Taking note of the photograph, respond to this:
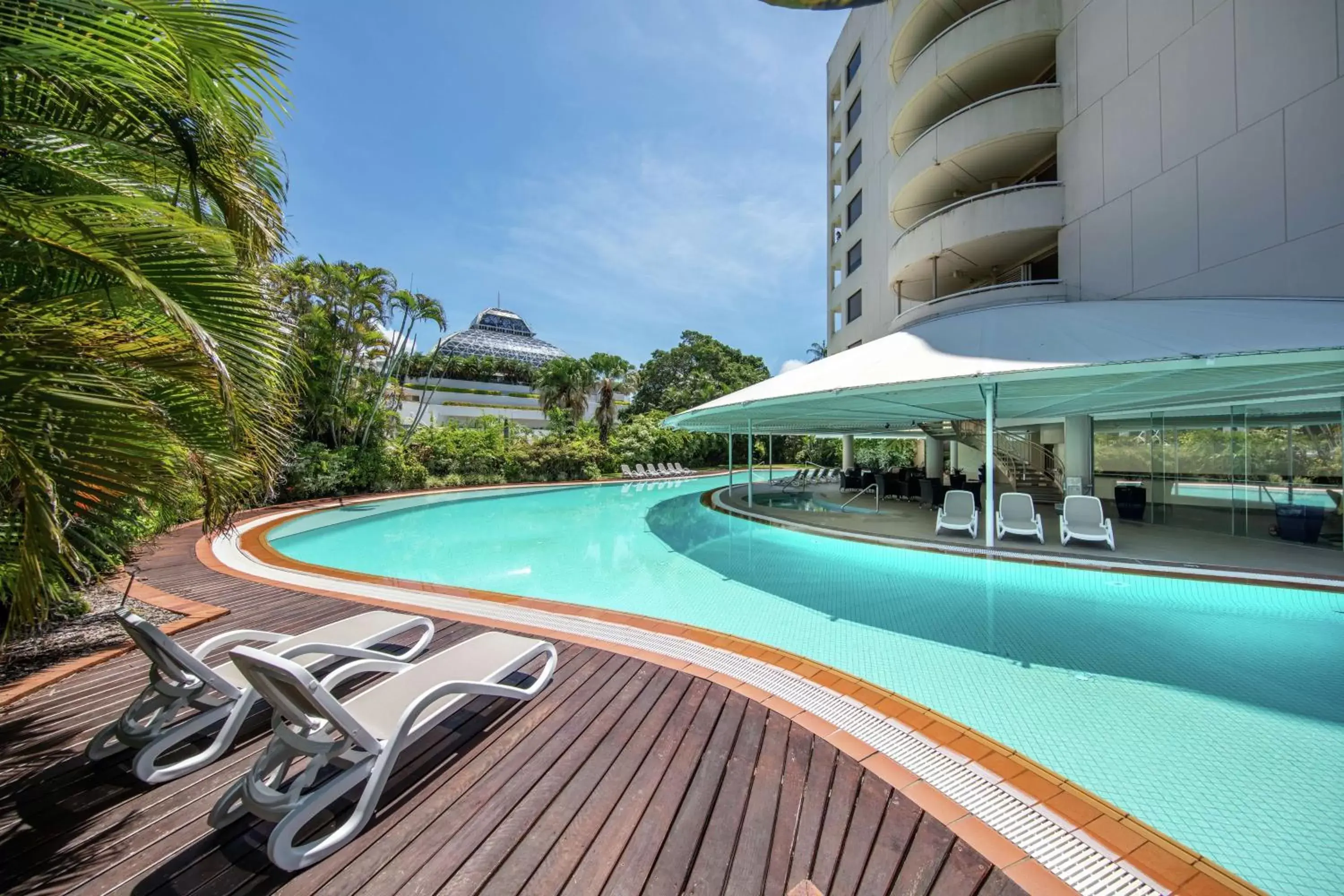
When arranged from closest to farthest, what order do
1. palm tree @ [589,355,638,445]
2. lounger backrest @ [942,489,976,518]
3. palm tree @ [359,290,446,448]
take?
lounger backrest @ [942,489,976,518] < palm tree @ [359,290,446,448] < palm tree @ [589,355,638,445]

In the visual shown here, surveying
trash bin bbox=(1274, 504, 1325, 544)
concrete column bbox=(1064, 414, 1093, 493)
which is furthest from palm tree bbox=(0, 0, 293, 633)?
concrete column bbox=(1064, 414, 1093, 493)

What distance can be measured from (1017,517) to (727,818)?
31.3 feet

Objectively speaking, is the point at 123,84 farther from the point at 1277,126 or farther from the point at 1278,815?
the point at 1277,126

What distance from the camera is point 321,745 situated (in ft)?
6.56

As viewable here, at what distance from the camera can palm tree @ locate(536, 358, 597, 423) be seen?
29359mm

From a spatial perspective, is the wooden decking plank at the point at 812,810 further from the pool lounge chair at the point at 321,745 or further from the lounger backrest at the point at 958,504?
the lounger backrest at the point at 958,504

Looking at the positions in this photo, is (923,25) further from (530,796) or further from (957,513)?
(530,796)

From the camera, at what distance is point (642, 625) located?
4.41m

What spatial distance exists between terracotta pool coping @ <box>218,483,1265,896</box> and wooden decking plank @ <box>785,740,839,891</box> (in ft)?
0.47

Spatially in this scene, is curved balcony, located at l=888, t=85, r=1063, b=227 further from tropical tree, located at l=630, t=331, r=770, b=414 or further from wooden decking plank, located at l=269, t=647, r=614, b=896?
tropical tree, located at l=630, t=331, r=770, b=414

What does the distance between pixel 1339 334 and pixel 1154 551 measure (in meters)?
3.82

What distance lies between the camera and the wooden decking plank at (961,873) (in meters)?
1.72

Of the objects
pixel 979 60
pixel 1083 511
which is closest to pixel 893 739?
pixel 1083 511

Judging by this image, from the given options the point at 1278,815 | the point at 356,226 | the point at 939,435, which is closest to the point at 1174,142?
the point at 939,435
